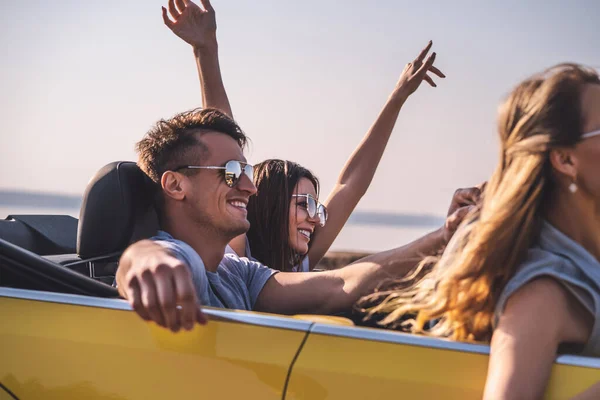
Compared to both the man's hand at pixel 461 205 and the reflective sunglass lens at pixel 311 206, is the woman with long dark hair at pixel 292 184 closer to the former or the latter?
the reflective sunglass lens at pixel 311 206

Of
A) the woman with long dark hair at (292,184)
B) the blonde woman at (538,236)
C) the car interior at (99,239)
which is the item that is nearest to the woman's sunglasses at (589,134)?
the blonde woman at (538,236)

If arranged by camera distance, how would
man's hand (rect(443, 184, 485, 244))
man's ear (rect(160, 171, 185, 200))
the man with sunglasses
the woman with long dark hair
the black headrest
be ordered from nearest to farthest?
man's hand (rect(443, 184, 485, 244)) → the black headrest → the man with sunglasses → man's ear (rect(160, 171, 185, 200)) → the woman with long dark hair

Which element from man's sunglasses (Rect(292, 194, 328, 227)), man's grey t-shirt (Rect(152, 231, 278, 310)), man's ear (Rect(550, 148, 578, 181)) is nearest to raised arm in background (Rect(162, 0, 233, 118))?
man's sunglasses (Rect(292, 194, 328, 227))

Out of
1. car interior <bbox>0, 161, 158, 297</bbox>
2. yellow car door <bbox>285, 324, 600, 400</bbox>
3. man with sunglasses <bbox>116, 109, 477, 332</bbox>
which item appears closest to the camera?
yellow car door <bbox>285, 324, 600, 400</bbox>

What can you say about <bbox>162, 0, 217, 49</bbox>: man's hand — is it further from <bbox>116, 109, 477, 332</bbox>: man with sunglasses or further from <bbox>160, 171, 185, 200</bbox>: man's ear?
<bbox>160, 171, 185, 200</bbox>: man's ear

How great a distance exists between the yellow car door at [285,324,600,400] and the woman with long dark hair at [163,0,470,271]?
64.5 inches

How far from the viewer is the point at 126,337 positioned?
6.76ft

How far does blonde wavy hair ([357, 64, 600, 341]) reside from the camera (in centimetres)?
187

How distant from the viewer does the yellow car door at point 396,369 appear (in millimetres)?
1752

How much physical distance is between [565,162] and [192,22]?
107 inches

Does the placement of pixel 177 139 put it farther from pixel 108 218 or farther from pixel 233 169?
pixel 108 218

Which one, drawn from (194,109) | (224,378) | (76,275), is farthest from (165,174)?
(224,378)

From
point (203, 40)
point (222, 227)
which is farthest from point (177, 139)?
point (203, 40)

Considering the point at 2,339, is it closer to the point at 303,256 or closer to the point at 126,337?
the point at 126,337
